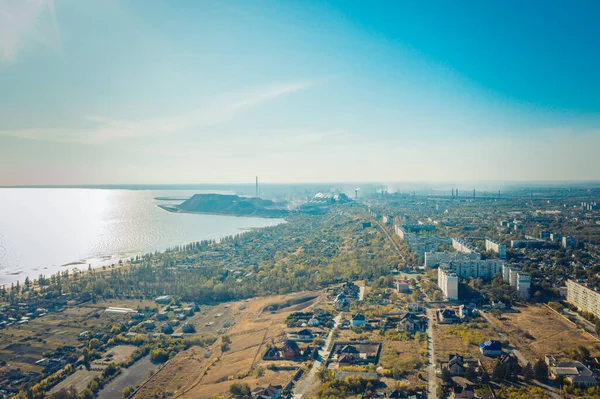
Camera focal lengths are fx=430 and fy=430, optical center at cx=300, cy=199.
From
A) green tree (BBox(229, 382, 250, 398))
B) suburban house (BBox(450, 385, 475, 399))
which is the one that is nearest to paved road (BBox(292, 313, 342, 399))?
green tree (BBox(229, 382, 250, 398))

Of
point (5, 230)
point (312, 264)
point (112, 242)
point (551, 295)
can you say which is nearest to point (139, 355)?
point (312, 264)

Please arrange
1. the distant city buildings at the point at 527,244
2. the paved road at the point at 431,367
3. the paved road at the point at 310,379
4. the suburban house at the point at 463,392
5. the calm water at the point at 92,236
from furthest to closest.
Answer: the calm water at the point at 92,236 < the distant city buildings at the point at 527,244 < the paved road at the point at 310,379 < the paved road at the point at 431,367 < the suburban house at the point at 463,392

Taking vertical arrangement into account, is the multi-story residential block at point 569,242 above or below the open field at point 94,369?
above

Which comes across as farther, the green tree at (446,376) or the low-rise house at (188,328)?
the low-rise house at (188,328)

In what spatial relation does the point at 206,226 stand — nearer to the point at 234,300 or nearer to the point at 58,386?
the point at 234,300

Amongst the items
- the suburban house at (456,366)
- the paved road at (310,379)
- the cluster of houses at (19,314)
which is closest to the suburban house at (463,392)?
the suburban house at (456,366)

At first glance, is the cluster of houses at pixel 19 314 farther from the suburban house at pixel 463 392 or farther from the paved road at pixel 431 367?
→ the suburban house at pixel 463 392

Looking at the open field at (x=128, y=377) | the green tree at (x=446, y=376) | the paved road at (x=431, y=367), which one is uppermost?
the green tree at (x=446, y=376)
